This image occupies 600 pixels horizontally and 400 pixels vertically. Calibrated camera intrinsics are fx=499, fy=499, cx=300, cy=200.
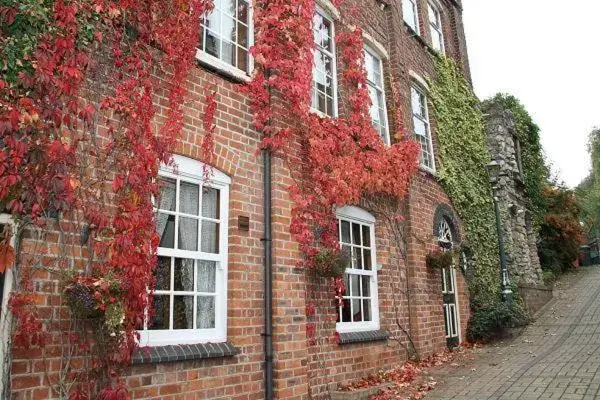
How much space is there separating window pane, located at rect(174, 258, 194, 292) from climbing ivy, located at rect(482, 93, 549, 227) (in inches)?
551

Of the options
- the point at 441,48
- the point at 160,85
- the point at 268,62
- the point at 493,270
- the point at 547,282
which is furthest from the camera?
the point at 547,282

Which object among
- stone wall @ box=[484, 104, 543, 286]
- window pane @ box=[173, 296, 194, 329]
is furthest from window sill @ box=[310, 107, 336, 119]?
stone wall @ box=[484, 104, 543, 286]

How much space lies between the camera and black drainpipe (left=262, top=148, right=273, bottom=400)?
19.0 ft

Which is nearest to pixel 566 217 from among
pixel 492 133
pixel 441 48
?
pixel 492 133

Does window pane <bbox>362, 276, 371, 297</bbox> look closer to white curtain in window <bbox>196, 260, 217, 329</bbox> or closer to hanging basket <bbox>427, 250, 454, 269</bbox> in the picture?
hanging basket <bbox>427, 250, 454, 269</bbox>

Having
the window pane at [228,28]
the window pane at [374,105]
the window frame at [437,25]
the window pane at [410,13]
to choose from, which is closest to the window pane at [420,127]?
the window pane at [374,105]

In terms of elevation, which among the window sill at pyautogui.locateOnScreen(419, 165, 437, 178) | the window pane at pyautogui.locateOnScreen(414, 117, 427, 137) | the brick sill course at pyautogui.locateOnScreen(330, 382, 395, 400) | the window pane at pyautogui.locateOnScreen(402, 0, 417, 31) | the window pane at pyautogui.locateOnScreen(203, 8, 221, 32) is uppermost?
the window pane at pyautogui.locateOnScreen(402, 0, 417, 31)

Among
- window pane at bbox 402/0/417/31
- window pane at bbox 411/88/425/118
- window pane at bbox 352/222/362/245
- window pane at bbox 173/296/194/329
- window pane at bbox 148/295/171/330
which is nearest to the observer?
window pane at bbox 148/295/171/330

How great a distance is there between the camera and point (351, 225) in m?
8.27

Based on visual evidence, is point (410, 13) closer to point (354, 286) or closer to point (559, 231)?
point (354, 286)

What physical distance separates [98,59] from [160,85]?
73 cm

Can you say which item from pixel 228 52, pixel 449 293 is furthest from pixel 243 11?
pixel 449 293

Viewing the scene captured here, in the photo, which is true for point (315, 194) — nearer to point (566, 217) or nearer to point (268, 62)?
point (268, 62)

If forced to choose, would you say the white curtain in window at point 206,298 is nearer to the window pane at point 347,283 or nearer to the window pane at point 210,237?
the window pane at point 210,237
